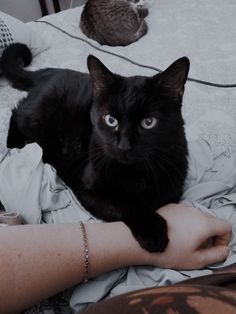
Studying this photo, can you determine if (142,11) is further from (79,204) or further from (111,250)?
(111,250)

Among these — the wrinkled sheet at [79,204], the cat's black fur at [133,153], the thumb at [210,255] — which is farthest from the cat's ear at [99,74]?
the thumb at [210,255]

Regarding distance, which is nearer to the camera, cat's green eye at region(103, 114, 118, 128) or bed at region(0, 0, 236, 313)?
bed at region(0, 0, 236, 313)

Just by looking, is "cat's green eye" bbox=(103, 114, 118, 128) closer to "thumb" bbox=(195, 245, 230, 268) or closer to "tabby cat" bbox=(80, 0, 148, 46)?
"thumb" bbox=(195, 245, 230, 268)

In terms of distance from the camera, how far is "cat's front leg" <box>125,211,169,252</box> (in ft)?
2.29

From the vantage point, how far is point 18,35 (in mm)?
1489

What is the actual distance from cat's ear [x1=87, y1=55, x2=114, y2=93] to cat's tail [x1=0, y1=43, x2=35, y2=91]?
1.53 ft

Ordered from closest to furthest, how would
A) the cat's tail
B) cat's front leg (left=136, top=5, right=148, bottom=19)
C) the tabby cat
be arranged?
1. the cat's tail
2. the tabby cat
3. cat's front leg (left=136, top=5, right=148, bottom=19)

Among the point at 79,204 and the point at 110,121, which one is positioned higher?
the point at 110,121

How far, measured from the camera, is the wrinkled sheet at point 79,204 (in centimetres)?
69

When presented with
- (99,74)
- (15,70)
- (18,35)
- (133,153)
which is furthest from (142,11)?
(133,153)

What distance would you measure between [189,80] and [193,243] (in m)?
0.80

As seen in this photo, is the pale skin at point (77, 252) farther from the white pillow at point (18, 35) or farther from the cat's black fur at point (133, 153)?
the white pillow at point (18, 35)

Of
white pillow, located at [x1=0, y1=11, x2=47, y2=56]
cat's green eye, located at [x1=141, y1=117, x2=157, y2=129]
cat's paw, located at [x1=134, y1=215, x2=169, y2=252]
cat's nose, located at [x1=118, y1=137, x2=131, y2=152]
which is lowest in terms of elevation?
cat's paw, located at [x1=134, y1=215, x2=169, y2=252]

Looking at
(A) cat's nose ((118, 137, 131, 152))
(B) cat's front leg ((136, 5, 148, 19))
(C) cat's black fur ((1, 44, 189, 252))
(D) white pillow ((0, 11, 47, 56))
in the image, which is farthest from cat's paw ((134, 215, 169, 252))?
(B) cat's front leg ((136, 5, 148, 19))
